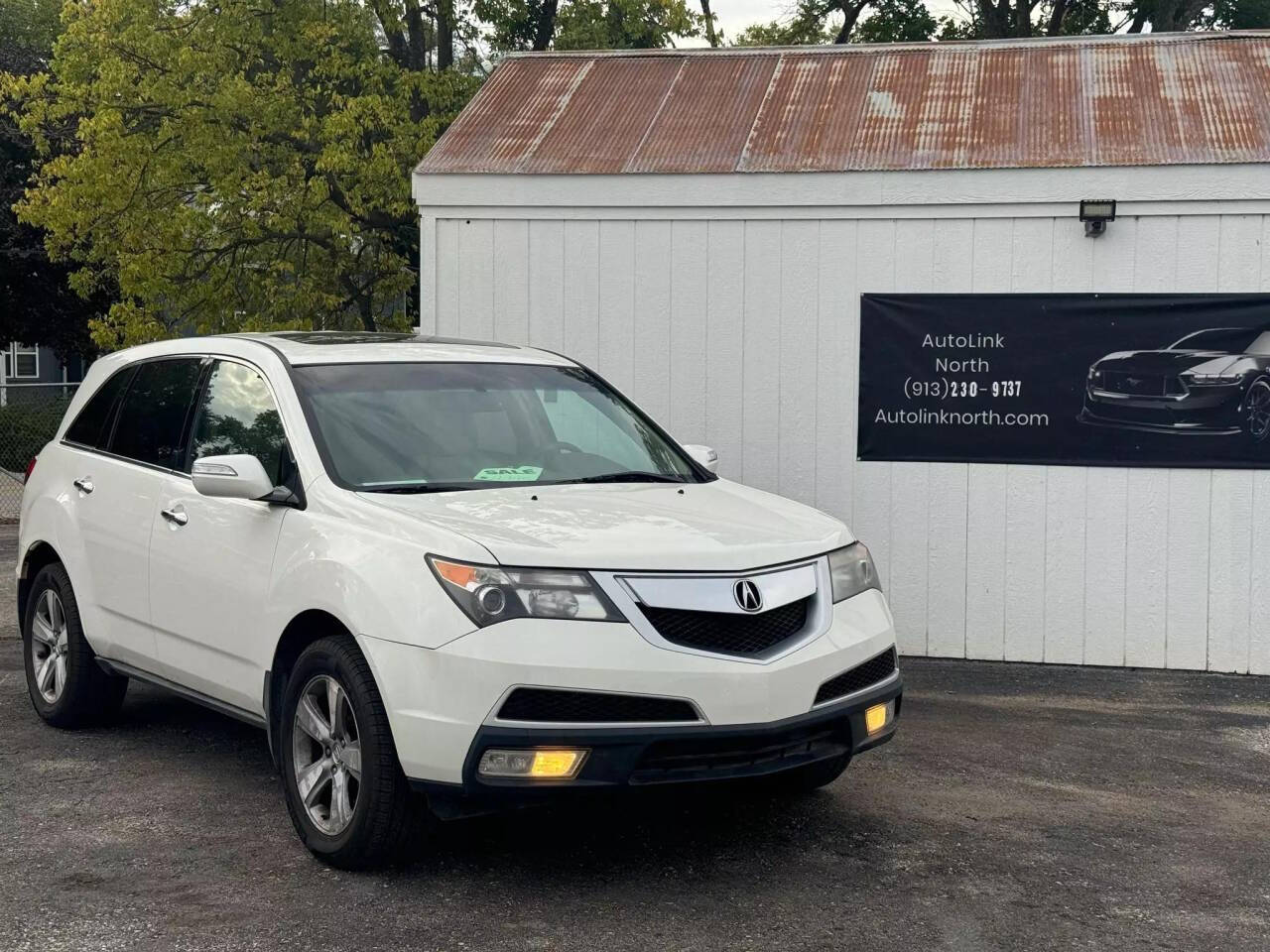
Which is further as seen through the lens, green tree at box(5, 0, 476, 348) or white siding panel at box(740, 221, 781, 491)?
green tree at box(5, 0, 476, 348)

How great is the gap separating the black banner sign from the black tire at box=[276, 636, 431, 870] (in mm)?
5108

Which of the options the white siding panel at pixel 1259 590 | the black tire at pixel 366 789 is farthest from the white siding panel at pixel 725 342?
the black tire at pixel 366 789

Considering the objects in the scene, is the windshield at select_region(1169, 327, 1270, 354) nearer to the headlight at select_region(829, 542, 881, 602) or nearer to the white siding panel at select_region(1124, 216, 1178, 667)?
the white siding panel at select_region(1124, 216, 1178, 667)

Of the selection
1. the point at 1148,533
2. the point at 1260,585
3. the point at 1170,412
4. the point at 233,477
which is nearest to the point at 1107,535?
the point at 1148,533

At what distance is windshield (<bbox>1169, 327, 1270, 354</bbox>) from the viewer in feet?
28.8

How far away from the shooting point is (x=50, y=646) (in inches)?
273

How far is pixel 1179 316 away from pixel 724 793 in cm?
468

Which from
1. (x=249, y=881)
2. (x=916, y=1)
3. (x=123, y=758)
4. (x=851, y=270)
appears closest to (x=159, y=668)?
(x=123, y=758)

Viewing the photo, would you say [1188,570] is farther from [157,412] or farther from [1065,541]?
[157,412]

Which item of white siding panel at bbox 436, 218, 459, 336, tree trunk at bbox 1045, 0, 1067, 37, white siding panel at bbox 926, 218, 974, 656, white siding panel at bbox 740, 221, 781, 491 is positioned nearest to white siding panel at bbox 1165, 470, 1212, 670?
white siding panel at bbox 926, 218, 974, 656

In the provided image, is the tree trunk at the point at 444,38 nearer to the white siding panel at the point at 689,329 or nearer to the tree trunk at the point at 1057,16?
the white siding panel at the point at 689,329

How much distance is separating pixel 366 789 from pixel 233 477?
1.23 m

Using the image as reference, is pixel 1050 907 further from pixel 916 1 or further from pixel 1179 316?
pixel 916 1

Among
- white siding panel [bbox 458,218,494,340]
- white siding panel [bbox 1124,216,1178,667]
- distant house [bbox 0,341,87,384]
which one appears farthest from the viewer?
distant house [bbox 0,341,87,384]
